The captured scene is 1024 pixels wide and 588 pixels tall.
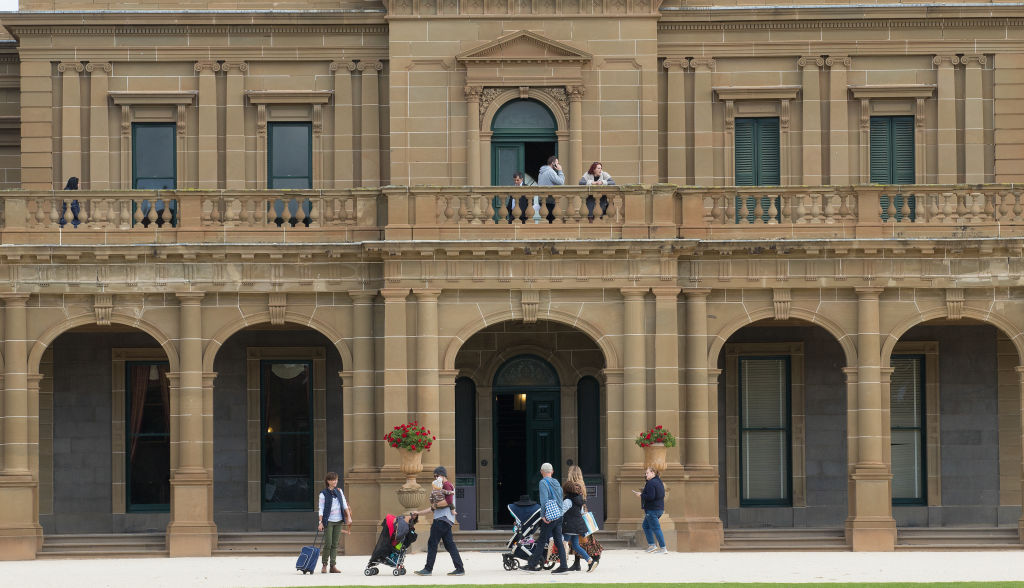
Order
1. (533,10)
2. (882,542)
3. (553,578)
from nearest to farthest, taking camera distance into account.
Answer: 1. (553,578)
2. (882,542)
3. (533,10)

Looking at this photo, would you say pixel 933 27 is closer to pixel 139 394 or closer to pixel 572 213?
pixel 572 213

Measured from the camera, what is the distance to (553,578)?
27.3 meters

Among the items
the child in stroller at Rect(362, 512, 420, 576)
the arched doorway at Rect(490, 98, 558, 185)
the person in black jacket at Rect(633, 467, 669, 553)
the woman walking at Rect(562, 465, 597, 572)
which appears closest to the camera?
the child in stroller at Rect(362, 512, 420, 576)

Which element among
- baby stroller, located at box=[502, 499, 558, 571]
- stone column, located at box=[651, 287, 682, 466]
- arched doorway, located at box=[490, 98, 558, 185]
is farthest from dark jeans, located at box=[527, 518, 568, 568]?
arched doorway, located at box=[490, 98, 558, 185]

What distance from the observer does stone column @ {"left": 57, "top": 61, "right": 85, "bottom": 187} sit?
36.5m

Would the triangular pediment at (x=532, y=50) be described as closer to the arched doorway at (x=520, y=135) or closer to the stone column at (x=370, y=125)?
the arched doorway at (x=520, y=135)

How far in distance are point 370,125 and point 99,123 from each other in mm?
5324

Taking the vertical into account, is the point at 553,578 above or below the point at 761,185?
below

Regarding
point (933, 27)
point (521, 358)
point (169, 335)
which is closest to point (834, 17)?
point (933, 27)

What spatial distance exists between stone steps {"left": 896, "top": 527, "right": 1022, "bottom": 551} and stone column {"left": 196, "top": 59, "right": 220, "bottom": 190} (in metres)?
14.8

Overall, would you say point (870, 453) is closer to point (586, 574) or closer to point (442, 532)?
A: point (586, 574)

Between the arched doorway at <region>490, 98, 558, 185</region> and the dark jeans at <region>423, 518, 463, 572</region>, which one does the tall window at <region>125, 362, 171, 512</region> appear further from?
the dark jeans at <region>423, 518, 463, 572</region>

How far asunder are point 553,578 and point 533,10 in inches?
488

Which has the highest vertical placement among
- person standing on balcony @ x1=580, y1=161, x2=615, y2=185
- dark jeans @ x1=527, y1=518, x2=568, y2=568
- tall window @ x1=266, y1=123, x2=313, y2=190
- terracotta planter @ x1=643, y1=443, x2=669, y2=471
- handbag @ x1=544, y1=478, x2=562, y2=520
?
tall window @ x1=266, y1=123, x2=313, y2=190
